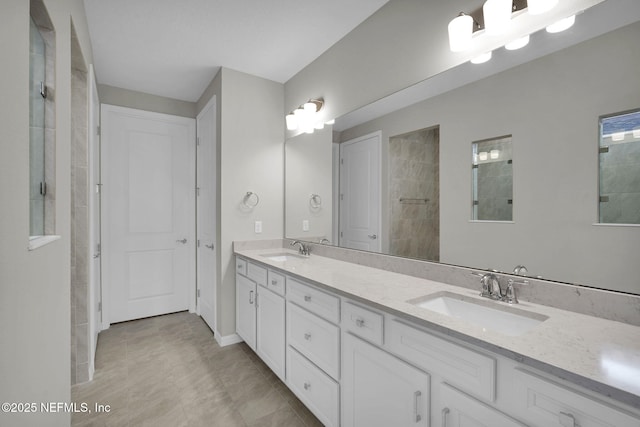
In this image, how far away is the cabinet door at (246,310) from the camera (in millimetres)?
2414

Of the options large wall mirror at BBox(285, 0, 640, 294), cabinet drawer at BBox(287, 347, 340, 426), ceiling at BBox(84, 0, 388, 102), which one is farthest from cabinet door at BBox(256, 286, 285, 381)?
ceiling at BBox(84, 0, 388, 102)

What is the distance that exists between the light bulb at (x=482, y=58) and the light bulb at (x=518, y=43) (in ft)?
0.27

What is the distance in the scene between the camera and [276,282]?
6.77 ft

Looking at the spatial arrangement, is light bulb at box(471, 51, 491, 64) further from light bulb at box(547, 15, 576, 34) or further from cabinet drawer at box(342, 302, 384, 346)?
cabinet drawer at box(342, 302, 384, 346)

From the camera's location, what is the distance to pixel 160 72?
2.82 metres

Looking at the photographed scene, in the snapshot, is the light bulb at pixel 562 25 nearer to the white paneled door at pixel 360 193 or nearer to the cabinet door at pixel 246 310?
the white paneled door at pixel 360 193

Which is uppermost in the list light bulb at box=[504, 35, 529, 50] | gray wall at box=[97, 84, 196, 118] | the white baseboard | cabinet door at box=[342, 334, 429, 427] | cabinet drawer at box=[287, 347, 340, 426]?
gray wall at box=[97, 84, 196, 118]

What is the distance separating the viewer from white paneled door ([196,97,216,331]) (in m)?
2.96

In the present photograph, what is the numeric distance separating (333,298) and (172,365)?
1.74 meters

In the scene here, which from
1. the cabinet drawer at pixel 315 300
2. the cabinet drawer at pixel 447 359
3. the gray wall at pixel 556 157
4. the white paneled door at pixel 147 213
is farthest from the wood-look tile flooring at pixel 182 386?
the gray wall at pixel 556 157

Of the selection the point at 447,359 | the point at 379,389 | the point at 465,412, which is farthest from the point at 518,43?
the point at 379,389

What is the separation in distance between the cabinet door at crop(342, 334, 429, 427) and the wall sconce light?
1798 millimetres

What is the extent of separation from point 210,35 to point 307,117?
3.09 ft

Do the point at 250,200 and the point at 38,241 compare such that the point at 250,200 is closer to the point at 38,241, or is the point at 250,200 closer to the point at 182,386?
the point at 182,386
